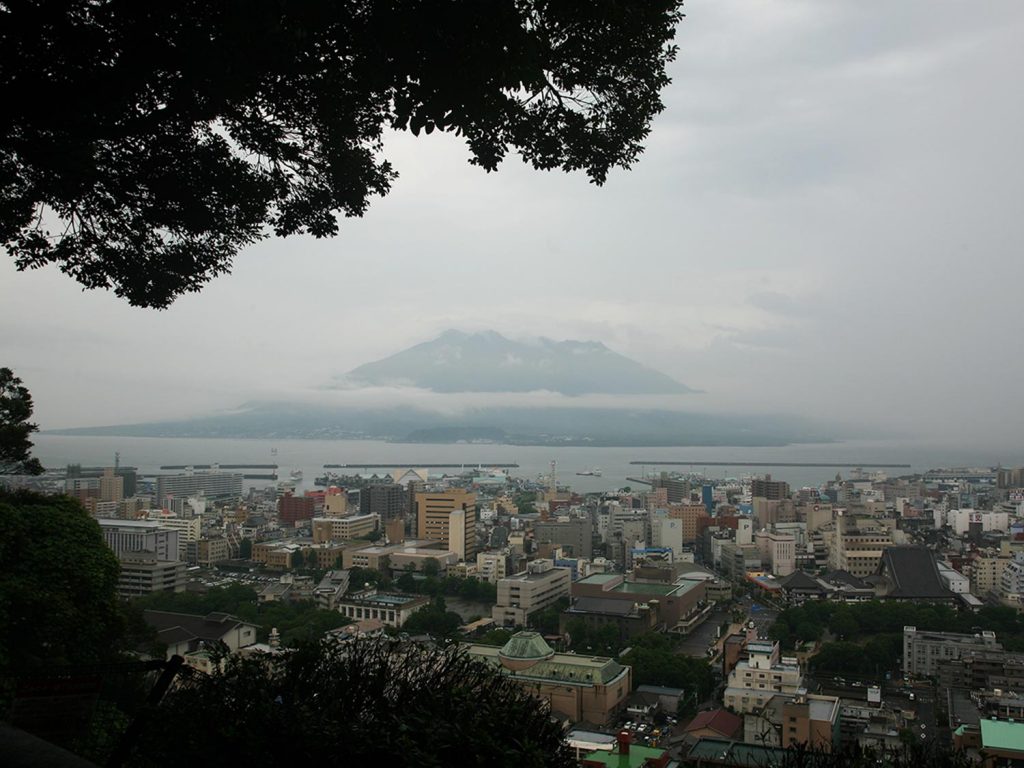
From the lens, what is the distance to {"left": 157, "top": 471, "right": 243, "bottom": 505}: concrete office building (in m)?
27.4

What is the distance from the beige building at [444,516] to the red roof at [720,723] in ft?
36.7

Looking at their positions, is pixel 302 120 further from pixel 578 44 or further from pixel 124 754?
pixel 124 754

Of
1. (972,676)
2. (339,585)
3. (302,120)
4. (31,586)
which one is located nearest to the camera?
(302,120)

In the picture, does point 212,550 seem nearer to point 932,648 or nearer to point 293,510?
point 293,510

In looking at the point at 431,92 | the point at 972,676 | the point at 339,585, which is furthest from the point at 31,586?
the point at 339,585

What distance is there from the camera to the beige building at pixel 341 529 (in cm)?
1773

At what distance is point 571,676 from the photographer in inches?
251

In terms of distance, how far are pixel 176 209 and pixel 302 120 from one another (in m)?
0.38

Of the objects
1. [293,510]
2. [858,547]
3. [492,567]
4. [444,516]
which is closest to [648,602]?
[492,567]

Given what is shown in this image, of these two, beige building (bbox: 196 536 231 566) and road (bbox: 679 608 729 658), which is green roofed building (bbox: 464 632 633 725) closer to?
road (bbox: 679 608 729 658)

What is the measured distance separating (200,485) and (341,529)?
14.5 metres

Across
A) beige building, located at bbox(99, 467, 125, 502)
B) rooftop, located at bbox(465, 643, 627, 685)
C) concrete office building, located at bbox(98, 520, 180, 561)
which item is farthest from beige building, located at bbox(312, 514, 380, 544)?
rooftop, located at bbox(465, 643, 627, 685)

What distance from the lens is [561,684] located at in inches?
241

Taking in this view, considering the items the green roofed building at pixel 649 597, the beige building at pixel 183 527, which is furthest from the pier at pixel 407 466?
the green roofed building at pixel 649 597
